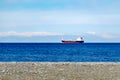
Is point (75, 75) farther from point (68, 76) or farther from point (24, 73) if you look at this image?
point (24, 73)

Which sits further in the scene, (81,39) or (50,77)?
(81,39)

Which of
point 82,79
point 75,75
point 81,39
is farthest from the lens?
point 81,39

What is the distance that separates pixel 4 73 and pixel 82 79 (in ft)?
17.6

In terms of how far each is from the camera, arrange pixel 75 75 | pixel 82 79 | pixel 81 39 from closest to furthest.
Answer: pixel 82 79, pixel 75 75, pixel 81 39

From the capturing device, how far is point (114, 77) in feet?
78.6

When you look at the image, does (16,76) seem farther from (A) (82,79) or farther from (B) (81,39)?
(B) (81,39)

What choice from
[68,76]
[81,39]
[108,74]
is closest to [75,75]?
[68,76]

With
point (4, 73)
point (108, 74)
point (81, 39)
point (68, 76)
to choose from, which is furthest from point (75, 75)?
point (81, 39)

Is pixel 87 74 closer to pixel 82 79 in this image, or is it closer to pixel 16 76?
pixel 82 79

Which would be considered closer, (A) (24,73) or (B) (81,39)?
(A) (24,73)

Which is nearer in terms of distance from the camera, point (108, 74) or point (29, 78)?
point (29, 78)

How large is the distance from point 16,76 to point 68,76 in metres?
3.24

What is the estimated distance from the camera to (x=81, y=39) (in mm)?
194375

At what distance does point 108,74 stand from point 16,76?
Answer: 6.16m
